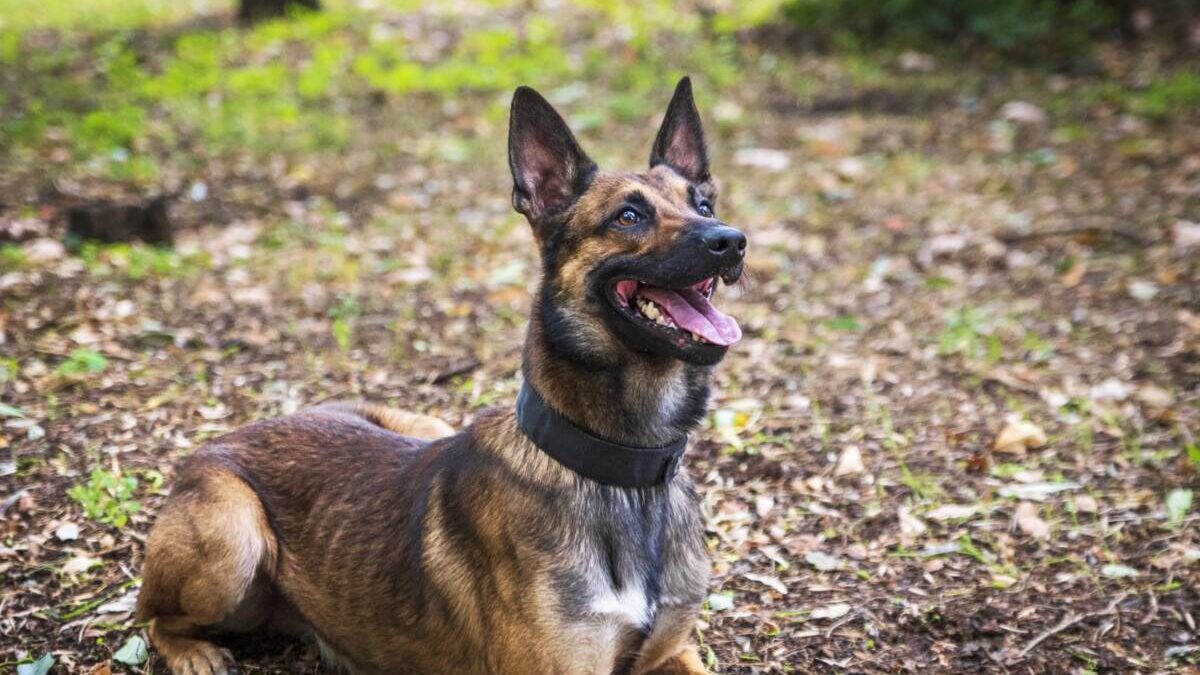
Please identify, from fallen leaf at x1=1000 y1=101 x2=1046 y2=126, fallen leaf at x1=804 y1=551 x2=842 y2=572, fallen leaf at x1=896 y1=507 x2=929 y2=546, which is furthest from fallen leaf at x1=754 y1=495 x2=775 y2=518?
fallen leaf at x1=1000 y1=101 x2=1046 y2=126

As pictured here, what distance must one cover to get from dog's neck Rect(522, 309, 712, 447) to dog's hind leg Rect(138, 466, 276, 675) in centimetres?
126

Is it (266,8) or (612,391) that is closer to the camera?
(612,391)

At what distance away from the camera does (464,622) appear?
12.1ft

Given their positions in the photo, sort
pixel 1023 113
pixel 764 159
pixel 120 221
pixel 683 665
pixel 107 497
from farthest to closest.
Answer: pixel 1023 113, pixel 764 159, pixel 120 221, pixel 107 497, pixel 683 665

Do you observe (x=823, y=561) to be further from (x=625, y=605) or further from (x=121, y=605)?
(x=121, y=605)

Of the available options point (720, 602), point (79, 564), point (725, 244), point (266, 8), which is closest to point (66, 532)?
point (79, 564)

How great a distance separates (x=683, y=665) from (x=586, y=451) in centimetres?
99

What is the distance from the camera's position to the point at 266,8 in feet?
45.1

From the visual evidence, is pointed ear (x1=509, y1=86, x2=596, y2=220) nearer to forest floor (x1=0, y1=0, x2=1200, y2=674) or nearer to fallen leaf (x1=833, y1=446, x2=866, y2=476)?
forest floor (x1=0, y1=0, x2=1200, y2=674)

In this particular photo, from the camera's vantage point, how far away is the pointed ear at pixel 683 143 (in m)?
4.18

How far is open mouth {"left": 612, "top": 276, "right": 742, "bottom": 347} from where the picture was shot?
11.4 ft

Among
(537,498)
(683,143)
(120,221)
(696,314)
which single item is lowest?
(120,221)

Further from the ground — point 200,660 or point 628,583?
point 628,583

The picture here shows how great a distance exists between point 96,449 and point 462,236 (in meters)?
3.76
